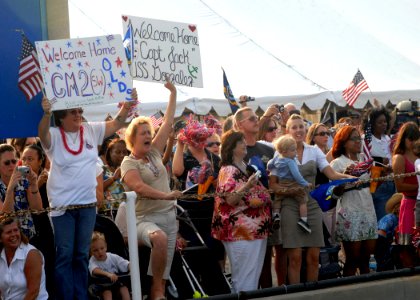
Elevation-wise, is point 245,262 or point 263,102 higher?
point 263,102

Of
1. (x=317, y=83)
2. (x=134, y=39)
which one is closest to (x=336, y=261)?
(x=134, y=39)

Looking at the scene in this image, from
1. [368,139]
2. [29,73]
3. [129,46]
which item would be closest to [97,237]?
[29,73]

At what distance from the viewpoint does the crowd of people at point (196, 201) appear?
25.3 feet

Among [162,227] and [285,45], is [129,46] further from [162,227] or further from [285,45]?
[285,45]

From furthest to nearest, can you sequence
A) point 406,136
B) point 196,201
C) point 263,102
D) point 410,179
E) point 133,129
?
point 263,102 → point 406,136 → point 410,179 → point 196,201 → point 133,129

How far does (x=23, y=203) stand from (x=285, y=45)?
43.7 ft

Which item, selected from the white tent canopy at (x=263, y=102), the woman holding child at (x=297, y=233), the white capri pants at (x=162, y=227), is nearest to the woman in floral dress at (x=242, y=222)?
the woman holding child at (x=297, y=233)

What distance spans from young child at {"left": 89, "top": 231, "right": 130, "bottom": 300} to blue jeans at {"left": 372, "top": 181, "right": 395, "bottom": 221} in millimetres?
4139

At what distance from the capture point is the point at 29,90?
25.9 ft

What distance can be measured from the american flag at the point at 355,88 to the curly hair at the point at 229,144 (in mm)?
9244

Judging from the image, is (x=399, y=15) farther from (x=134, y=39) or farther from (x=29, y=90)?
(x=29, y=90)

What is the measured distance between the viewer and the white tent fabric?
61.9 feet

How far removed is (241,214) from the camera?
8883 millimetres

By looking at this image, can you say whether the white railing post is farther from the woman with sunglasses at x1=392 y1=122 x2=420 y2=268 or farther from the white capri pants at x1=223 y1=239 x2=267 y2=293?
the woman with sunglasses at x1=392 y1=122 x2=420 y2=268
